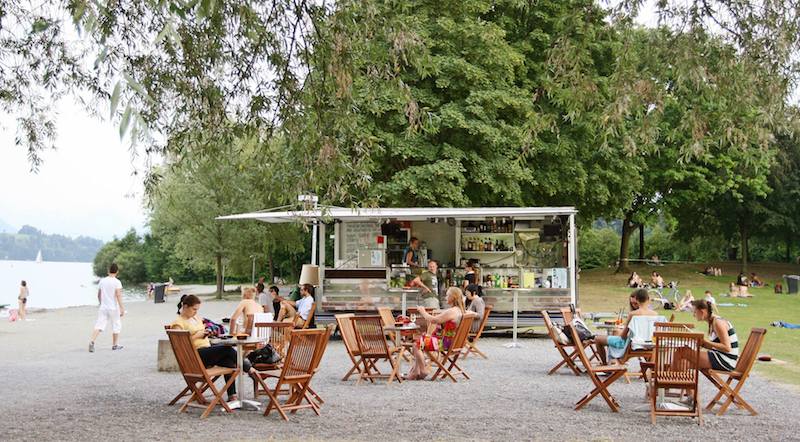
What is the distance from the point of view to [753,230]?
47.7 m

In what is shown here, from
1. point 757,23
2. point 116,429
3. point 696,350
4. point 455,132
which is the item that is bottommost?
point 116,429

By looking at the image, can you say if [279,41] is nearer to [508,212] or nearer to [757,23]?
[757,23]

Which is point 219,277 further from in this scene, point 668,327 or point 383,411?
point 383,411

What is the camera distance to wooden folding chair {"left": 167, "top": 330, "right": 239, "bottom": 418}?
835cm

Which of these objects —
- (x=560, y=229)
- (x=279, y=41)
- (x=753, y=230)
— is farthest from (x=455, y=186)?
(x=753, y=230)

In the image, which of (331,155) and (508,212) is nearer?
(331,155)

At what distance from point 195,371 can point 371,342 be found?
320cm

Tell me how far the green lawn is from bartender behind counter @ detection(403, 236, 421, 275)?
21.1 ft

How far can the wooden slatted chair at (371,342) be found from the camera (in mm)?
11148

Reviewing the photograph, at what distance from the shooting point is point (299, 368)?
8578 mm

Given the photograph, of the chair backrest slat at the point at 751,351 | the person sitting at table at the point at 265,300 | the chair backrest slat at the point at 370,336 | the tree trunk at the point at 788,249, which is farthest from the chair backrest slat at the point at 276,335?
the tree trunk at the point at 788,249

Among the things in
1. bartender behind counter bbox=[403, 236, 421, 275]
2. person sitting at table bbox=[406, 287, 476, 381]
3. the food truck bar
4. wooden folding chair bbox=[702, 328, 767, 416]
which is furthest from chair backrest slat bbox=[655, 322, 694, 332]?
bartender behind counter bbox=[403, 236, 421, 275]

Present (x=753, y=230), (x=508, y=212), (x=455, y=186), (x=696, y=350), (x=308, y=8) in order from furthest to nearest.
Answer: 1. (x=753, y=230)
2. (x=455, y=186)
3. (x=508, y=212)
4. (x=308, y=8)
5. (x=696, y=350)

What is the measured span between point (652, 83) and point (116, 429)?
5.34 meters
